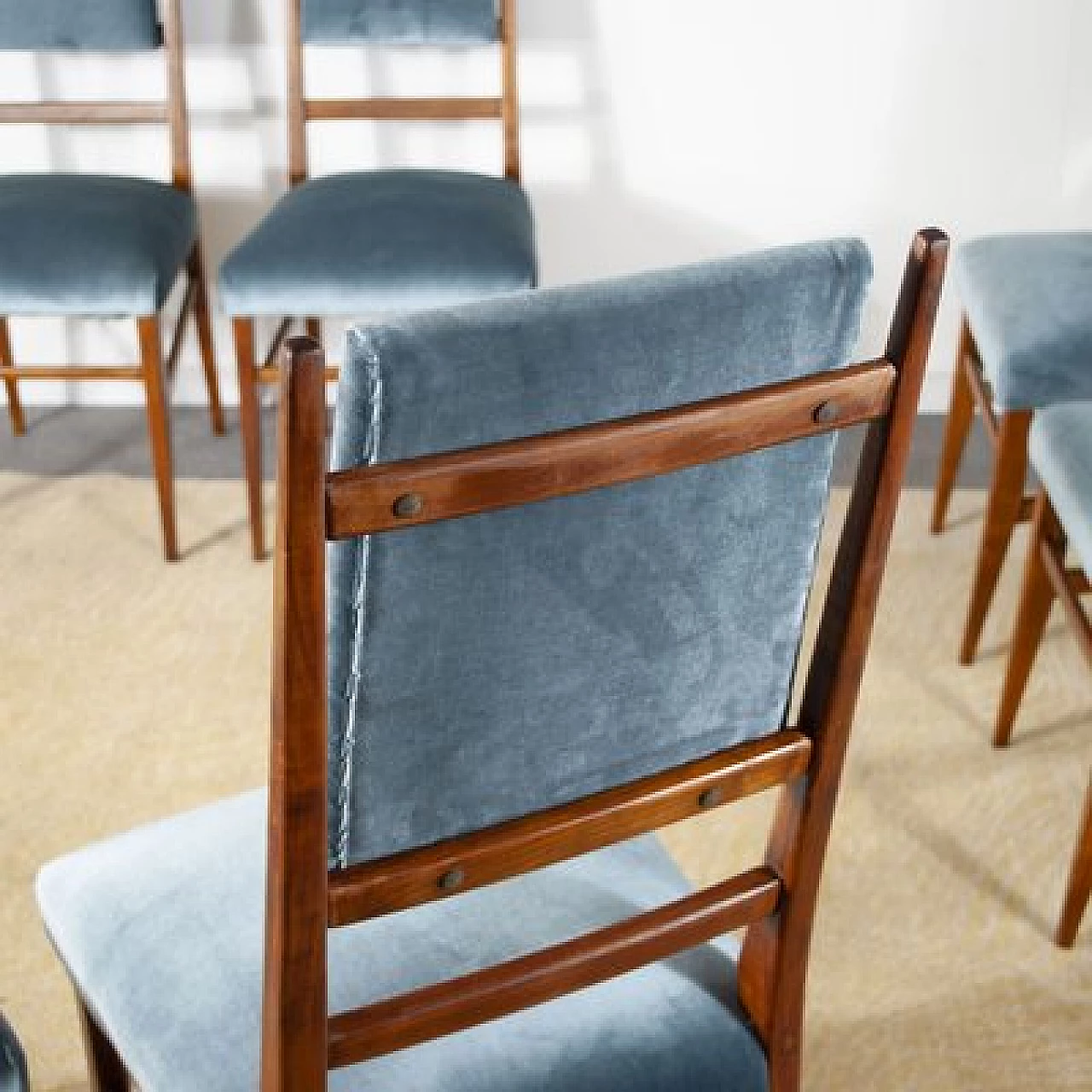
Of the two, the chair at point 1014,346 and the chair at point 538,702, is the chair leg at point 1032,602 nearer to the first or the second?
the chair at point 1014,346

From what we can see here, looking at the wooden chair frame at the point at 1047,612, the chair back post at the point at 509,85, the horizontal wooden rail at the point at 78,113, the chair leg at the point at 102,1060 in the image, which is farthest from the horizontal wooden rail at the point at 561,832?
the horizontal wooden rail at the point at 78,113

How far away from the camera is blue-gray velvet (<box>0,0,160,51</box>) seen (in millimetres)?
2410

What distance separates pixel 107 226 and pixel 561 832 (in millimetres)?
1541

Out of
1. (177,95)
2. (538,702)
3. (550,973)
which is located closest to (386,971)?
(550,973)

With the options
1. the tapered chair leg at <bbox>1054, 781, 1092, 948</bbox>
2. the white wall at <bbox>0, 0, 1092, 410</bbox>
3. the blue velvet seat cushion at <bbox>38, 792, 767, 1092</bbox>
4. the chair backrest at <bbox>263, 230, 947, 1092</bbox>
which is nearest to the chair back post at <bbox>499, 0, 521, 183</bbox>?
the white wall at <bbox>0, 0, 1092, 410</bbox>

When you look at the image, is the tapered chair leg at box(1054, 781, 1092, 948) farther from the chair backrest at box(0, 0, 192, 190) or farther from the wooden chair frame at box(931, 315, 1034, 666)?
the chair backrest at box(0, 0, 192, 190)

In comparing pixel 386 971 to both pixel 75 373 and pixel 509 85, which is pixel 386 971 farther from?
pixel 509 85

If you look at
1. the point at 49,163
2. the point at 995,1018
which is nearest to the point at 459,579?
the point at 995,1018

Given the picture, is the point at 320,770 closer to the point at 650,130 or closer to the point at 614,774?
the point at 614,774

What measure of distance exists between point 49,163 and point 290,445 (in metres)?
2.19

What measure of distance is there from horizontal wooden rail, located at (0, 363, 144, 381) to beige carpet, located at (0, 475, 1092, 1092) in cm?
25

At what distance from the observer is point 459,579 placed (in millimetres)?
870

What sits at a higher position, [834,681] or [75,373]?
[834,681]

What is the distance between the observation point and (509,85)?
8.09 ft
